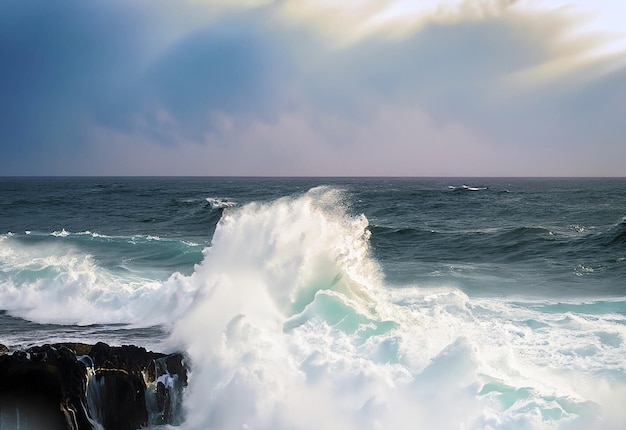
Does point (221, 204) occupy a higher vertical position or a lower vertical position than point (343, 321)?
higher

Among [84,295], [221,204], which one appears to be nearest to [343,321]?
[84,295]

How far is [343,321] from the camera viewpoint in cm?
1059

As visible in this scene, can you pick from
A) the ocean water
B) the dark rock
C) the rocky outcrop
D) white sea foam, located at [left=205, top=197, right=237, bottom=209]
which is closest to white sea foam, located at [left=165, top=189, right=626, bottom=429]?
the ocean water

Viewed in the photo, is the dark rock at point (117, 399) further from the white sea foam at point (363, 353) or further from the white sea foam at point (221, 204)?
the white sea foam at point (221, 204)

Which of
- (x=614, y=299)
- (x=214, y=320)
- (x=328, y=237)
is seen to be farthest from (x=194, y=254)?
(x=614, y=299)

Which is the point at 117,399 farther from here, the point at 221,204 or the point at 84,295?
the point at 221,204

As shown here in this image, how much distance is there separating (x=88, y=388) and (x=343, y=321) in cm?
453

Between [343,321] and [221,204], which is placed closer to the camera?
[343,321]

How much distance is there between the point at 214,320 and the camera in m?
10.7

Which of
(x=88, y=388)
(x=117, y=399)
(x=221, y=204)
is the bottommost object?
(x=117, y=399)

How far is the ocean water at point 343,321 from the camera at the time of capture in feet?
26.5

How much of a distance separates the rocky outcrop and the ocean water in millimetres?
486

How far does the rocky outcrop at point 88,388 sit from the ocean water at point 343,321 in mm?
486

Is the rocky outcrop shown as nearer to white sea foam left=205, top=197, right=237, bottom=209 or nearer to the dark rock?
the dark rock
